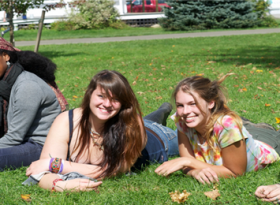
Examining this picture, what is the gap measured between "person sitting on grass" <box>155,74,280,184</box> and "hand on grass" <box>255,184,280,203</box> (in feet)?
1.23

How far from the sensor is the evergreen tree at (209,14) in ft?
67.8

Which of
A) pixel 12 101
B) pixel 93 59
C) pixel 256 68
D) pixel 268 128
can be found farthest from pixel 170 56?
pixel 12 101

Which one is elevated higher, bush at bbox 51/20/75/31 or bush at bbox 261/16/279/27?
bush at bbox 51/20/75/31

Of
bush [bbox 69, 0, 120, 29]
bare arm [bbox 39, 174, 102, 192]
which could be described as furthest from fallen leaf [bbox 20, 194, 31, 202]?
bush [bbox 69, 0, 120, 29]

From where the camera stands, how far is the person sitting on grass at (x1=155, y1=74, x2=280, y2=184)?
265cm

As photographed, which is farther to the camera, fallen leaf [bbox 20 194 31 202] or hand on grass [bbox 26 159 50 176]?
hand on grass [bbox 26 159 50 176]

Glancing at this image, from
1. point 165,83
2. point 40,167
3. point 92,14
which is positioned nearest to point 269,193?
point 40,167

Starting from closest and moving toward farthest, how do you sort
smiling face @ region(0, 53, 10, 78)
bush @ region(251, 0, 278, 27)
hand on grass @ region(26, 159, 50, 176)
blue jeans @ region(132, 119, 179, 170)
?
hand on grass @ region(26, 159, 50, 176) < smiling face @ region(0, 53, 10, 78) < blue jeans @ region(132, 119, 179, 170) < bush @ region(251, 0, 278, 27)

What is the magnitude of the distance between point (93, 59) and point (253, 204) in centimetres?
905

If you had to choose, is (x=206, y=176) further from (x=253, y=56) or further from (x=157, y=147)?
(x=253, y=56)

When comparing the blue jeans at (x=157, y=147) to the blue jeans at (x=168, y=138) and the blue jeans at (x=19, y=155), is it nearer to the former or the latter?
the blue jeans at (x=168, y=138)

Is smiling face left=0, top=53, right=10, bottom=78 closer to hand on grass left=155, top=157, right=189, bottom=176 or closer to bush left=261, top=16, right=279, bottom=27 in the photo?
hand on grass left=155, top=157, right=189, bottom=176

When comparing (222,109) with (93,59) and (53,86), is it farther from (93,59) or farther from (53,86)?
(93,59)

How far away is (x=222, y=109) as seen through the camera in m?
2.78
